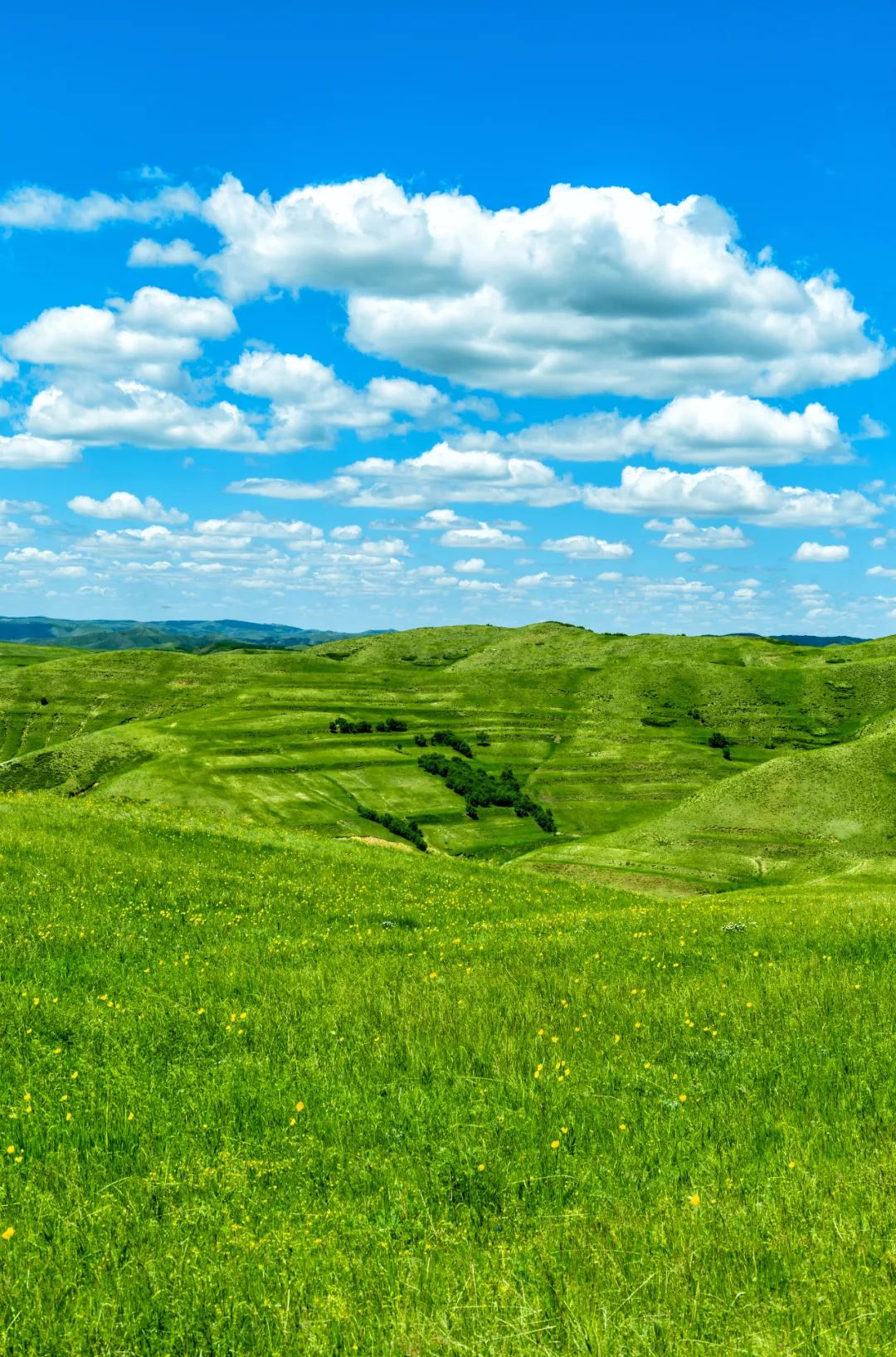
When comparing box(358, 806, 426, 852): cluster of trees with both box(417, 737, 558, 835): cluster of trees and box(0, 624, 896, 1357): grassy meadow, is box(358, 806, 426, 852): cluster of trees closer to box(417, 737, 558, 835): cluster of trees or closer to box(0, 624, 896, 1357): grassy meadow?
box(417, 737, 558, 835): cluster of trees

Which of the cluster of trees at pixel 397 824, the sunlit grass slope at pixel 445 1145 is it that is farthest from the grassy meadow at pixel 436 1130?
the cluster of trees at pixel 397 824

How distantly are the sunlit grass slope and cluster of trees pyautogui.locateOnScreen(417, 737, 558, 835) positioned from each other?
153m

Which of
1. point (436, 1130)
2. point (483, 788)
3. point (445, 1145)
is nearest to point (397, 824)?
point (483, 788)

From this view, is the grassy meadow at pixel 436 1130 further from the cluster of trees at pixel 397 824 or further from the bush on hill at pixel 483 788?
the bush on hill at pixel 483 788

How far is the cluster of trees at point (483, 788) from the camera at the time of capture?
17250 cm

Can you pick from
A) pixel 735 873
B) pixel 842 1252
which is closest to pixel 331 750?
pixel 735 873

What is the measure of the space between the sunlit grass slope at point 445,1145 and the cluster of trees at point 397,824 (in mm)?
133864

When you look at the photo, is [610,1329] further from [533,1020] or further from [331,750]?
[331,750]

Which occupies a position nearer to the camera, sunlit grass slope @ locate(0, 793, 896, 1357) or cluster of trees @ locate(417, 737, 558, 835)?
sunlit grass slope @ locate(0, 793, 896, 1357)

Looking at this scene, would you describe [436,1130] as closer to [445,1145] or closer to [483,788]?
[445,1145]

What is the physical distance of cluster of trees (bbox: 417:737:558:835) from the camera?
172 metres

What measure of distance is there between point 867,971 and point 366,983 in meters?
9.00

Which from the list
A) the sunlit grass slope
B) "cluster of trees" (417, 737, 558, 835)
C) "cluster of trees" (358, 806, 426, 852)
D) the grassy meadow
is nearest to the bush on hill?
"cluster of trees" (417, 737, 558, 835)

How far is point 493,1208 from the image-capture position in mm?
8180
